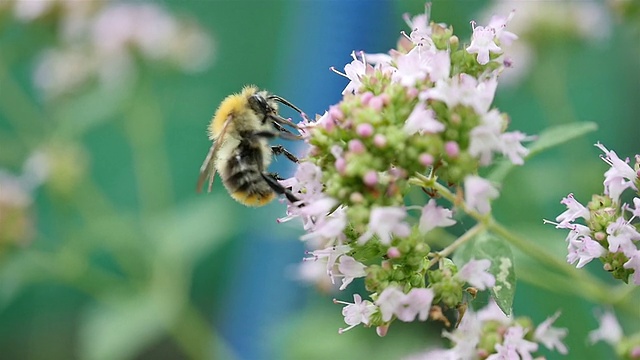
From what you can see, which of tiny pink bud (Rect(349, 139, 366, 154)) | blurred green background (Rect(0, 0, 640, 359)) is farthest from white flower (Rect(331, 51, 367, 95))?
blurred green background (Rect(0, 0, 640, 359))

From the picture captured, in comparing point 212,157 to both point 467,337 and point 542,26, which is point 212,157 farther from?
point 542,26

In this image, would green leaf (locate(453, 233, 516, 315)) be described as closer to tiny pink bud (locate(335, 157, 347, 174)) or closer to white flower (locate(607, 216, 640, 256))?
white flower (locate(607, 216, 640, 256))

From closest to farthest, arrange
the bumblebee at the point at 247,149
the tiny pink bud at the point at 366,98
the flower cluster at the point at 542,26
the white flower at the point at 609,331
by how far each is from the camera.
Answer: the tiny pink bud at the point at 366,98, the white flower at the point at 609,331, the bumblebee at the point at 247,149, the flower cluster at the point at 542,26

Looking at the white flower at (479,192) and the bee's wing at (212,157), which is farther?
the bee's wing at (212,157)

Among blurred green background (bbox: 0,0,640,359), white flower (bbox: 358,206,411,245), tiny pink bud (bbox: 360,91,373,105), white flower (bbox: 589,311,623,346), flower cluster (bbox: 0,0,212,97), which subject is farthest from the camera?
flower cluster (bbox: 0,0,212,97)

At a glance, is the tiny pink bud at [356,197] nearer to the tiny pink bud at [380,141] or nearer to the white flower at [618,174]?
the tiny pink bud at [380,141]

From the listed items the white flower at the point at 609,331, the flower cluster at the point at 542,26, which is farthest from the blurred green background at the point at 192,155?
the white flower at the point at 609,331
